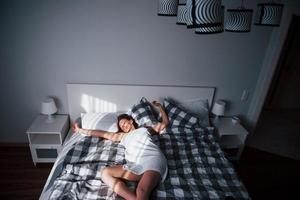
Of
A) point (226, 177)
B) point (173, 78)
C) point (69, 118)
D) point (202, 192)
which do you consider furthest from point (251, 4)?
point (69, 118)

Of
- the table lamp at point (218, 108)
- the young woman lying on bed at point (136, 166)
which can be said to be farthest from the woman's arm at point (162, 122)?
the table lamp at point (218, 108)

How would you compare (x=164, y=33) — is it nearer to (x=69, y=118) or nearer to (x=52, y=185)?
(x=69, y=118)

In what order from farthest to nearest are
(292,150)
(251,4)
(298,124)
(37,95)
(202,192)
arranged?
1. (298,124)
2. (292,150)
3. (37,95)
4. (251,4)
5. (202,192)

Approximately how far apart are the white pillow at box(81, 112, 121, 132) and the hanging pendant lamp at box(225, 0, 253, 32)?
5.02 feet

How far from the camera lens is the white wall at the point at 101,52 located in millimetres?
2227

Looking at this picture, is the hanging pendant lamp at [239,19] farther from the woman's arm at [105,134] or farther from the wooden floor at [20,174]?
the wooden floor at [20,174]

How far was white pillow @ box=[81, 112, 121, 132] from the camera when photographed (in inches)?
90.3

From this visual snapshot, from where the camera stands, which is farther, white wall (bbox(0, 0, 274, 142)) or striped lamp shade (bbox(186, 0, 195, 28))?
white wall (bbox(0, 0, 274, 142))

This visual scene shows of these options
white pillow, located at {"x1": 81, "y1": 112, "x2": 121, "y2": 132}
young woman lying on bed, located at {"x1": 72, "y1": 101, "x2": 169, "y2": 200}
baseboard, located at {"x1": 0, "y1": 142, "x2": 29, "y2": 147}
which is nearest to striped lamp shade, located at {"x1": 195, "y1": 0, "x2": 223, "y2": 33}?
young woman lying on bed, located at {"x1": 72, "y1": 101, "x2": 169, "y2": 200}

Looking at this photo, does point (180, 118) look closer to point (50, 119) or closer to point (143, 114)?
point (143, 114)

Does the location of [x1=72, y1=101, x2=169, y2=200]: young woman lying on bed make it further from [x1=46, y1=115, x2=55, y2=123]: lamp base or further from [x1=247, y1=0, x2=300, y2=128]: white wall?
[x1=247, y1=0, x2=300, y2=128]: white wall

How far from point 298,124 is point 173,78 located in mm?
3015

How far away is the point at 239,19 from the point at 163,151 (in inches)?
55.0

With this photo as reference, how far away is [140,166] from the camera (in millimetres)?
1817
